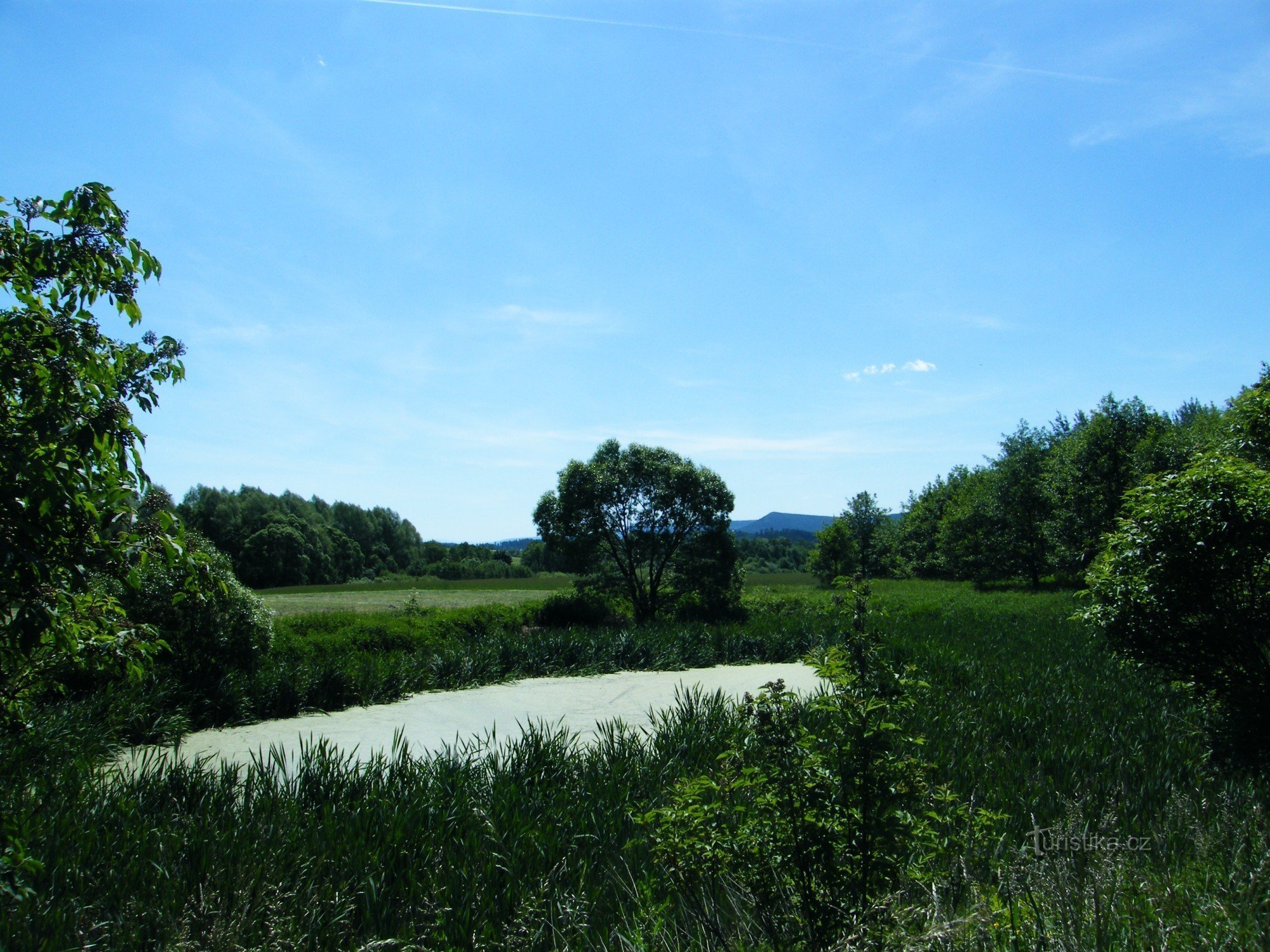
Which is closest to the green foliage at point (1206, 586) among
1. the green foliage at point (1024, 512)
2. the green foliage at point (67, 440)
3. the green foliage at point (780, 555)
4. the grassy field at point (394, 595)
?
the green foliage at point (67, 440)

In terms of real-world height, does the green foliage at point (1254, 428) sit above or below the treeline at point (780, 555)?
above

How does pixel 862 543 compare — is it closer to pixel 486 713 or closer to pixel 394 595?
pixel 394 595

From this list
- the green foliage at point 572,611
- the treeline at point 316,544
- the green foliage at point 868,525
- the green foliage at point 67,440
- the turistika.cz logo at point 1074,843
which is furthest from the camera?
the green foliage at point 868,525

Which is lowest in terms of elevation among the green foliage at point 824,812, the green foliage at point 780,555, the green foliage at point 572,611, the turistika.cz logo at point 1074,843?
the green foliage at point 780,555

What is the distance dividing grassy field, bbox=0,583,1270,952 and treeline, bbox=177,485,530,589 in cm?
614

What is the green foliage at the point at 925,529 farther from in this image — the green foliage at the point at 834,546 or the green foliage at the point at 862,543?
the green foliage at the point at 834,546

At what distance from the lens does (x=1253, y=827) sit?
3846mm

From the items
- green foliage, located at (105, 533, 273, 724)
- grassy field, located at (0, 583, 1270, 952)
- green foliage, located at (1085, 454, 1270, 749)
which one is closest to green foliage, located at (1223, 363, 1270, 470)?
green foliage, located at (1085, 454, 1270, 749)

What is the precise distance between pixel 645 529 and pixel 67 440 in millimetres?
15660

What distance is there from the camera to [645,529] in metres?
17.5

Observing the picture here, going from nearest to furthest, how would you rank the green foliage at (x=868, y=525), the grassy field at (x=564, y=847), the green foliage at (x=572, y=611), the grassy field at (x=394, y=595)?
the grassy field at (x=564, y=847) < the green foliage at (x=572, y=611) < the grassy field at (x=394, y=595) < the green foliage at (x=868, y=525)

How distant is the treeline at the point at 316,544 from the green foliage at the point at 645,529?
23.9ft

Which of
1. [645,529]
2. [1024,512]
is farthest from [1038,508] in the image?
[645,529]

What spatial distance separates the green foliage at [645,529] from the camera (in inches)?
675
